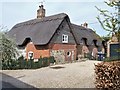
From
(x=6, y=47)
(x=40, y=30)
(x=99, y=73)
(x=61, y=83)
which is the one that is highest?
(x=40, y=30)

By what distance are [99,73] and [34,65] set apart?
14.9m

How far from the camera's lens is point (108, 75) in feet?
31.5

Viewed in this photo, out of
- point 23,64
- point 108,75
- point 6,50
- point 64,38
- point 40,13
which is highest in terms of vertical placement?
point 40,13

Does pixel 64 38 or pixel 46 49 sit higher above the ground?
pixel 64 38

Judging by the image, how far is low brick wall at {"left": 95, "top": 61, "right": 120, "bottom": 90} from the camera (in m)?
9.30

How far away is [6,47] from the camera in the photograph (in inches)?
797

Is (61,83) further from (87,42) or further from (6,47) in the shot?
(87,42)

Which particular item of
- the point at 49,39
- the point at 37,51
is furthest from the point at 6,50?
the point at 37,51

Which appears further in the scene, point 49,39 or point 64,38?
point 64,38

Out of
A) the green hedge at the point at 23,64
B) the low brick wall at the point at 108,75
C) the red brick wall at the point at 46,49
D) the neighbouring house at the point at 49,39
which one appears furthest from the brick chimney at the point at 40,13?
the low brick wall at the point at 108,75

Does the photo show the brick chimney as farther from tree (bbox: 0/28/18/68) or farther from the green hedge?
tree (bbox: 0/28/18/68)

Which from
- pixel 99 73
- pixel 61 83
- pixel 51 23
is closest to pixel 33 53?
pixel 51 23

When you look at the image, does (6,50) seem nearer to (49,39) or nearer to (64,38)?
(49,39)

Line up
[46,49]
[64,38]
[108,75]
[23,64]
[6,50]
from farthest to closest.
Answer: [64,38] < [46,49] < [23,64] < [6,50] < [108,75]
